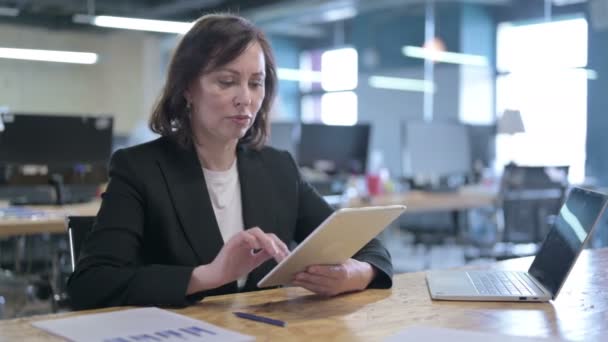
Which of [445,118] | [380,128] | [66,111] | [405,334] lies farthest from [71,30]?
[405,334]

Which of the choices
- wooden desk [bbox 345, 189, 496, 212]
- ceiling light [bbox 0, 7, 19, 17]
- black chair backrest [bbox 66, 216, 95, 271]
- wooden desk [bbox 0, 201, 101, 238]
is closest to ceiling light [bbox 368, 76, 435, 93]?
ceiling light [bbox 0, 7, 19, 17]

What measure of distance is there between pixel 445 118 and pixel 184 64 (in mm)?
8622

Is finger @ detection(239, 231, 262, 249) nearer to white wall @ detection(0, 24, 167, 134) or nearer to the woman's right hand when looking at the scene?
the woman's right hand

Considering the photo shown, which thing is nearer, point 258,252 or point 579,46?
point 258,252

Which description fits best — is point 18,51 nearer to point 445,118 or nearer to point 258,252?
point 445,118

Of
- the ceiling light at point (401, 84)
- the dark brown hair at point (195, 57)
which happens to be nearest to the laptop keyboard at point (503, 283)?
the dark brown hair at point (195, 57)

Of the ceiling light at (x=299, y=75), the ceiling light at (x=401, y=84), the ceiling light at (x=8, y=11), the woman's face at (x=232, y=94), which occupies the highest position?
the ceiling light at (x=8, y=11)

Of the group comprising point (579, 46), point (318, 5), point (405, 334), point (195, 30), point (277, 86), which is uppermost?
point (318, 5)

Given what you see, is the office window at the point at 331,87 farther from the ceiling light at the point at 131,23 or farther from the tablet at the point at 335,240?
the tablet at the point at 335,240

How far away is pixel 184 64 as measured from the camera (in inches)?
64.2

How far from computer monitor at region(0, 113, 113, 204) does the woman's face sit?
210 centimetres

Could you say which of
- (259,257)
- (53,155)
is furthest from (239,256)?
(53,155)

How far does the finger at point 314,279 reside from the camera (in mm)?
1389

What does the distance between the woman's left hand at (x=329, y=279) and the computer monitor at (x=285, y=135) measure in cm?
347
